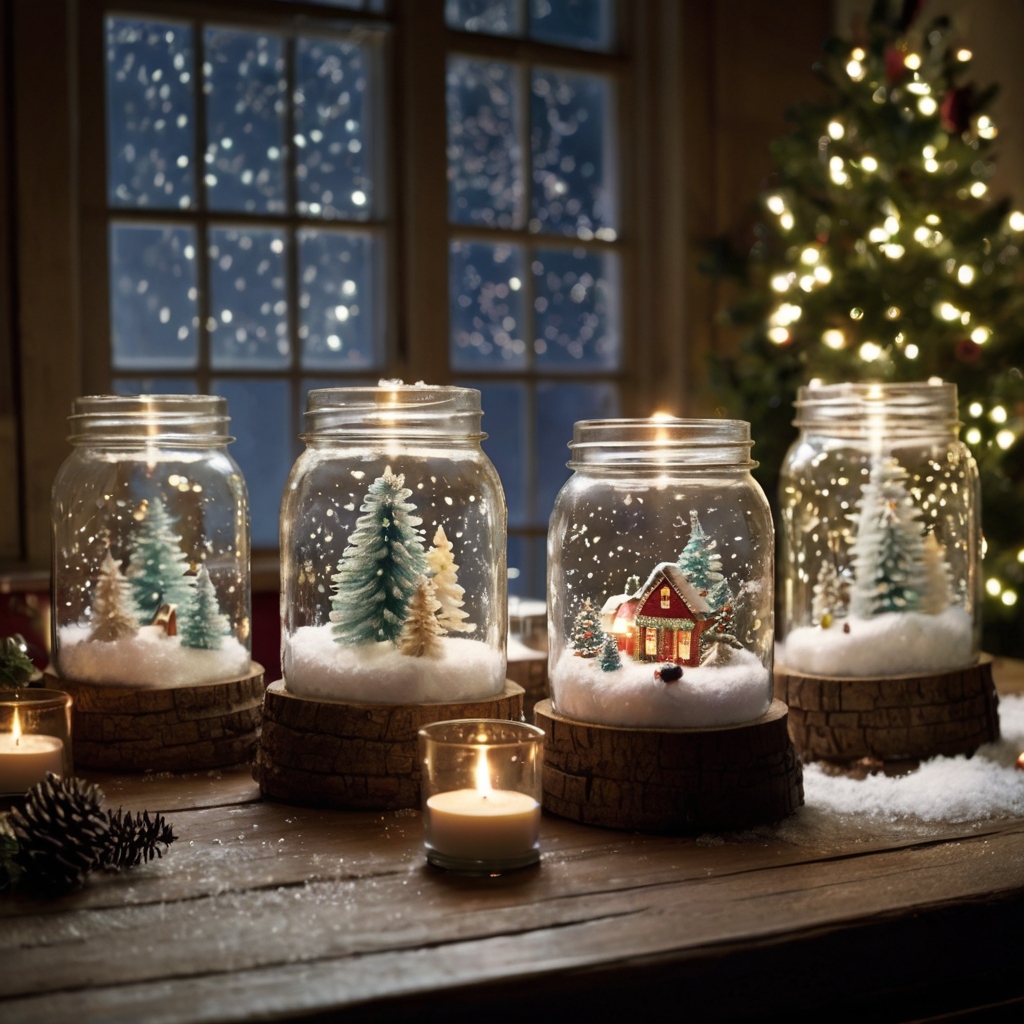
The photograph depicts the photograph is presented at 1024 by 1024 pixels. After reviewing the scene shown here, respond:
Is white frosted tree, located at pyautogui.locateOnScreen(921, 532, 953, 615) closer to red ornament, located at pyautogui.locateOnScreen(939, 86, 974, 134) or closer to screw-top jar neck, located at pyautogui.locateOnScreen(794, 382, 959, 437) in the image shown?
screw-top jar neck, located at pyautogui.locateOnScreen(794, 382, 959, 437)

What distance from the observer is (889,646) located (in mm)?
1589

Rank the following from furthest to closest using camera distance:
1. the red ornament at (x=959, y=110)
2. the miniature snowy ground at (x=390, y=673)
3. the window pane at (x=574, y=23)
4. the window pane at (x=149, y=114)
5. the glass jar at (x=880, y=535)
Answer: the window pane at (x=574, y=23) → the window pane at (x=149, y=114) → the red ornament at (x=959, y=110) → the glass jar at (x=880, y=535) → the miniature snowy ground at (x=390, y=673)

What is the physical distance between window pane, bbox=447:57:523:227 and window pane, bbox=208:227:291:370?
1.77 feet

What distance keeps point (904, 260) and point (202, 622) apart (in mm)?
2074

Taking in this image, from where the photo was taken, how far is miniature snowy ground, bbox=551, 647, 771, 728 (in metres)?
1.27

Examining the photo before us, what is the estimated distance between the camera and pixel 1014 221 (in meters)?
3.08

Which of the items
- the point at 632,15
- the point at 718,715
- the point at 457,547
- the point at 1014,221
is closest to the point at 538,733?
the point at 718,715

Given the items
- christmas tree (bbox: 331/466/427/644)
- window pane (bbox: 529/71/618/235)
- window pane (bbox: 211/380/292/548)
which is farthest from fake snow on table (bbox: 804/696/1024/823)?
window pane (bbox: 529/71/618/235)

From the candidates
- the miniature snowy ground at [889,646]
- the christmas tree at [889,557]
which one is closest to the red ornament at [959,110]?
the christmas tree at [889,557]

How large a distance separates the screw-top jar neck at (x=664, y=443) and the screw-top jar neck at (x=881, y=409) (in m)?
0.37

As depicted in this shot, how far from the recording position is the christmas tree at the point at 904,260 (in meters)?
2.93

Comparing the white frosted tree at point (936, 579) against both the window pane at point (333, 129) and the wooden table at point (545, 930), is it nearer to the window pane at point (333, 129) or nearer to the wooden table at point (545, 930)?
the wooden table at point (545, 930)

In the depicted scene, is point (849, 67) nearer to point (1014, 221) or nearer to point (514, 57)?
point (1014, 221)

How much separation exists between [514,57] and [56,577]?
2.38 meters
